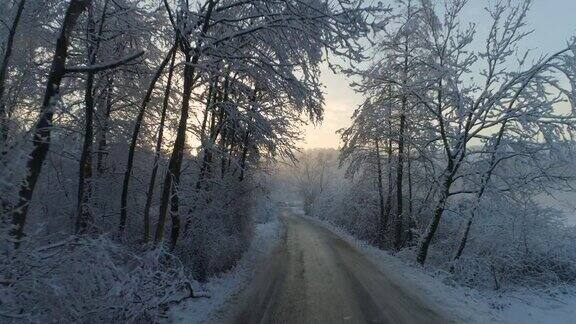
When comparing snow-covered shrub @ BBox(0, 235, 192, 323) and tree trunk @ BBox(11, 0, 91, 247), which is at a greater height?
tree trunk @ BBox(11, 0, 91, 247)

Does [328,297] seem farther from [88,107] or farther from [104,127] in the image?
[104,127]

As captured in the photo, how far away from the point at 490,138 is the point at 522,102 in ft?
5.84

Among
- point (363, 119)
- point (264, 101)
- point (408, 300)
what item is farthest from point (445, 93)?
point (408, 300)

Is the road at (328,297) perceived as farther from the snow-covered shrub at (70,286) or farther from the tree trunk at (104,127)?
the tree trunk at (104,127)

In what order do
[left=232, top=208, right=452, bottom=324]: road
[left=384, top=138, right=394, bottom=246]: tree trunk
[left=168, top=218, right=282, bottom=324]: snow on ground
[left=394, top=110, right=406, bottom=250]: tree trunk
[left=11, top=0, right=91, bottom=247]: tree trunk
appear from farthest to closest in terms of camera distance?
[left=384, top=138, right=394, bottom=246]: tree trunk < [left=394, top=110, right=406, bottom=250]: tree trunk < [left=232, top=208, right=452, bottom=324]: road < [left=168, top=218, right=282, bottom=324]: snow on ground < [left=11, top=0, right=91, bottom=247]: tree trunk

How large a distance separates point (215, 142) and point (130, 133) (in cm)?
329

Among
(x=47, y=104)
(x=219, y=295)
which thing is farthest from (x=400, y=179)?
(x=47, y=104)

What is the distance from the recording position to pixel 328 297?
35.3 feet

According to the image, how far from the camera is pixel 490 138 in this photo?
17438 mm

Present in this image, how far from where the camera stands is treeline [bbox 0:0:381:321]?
542 cm

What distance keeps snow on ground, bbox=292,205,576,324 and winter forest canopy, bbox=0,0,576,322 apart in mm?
1441

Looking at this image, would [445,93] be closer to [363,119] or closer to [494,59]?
[494,59]

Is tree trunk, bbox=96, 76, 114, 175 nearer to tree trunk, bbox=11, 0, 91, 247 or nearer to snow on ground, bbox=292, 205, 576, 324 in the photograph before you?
tree trunk, bbox=11, 0, 91, 247

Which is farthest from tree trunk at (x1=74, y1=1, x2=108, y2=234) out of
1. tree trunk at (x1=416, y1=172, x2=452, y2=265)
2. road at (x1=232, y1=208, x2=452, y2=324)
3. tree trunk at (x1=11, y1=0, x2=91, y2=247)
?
tree trunk at (x1=416, y1=172, x2=452, y2=265)
